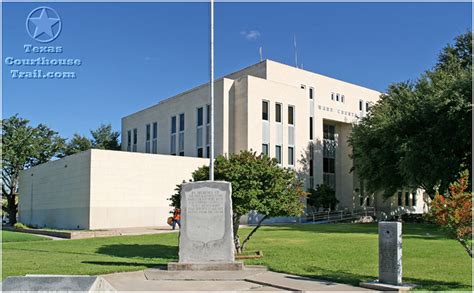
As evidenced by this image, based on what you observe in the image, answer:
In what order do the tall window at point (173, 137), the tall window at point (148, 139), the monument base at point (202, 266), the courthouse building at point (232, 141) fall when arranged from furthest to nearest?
the tall window at point (148, 139) < the tall window at point (173, 137) < the courthouse building at point (232, 141) < the monument base at point (202, 266)

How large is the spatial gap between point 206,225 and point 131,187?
2441 cm

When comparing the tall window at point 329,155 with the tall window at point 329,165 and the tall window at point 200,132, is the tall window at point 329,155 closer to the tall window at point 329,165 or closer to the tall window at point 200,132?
the tall window at point 329,165

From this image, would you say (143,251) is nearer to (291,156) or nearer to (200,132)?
(200,132)

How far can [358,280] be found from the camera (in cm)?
1101

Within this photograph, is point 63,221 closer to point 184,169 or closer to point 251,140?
point 184,169

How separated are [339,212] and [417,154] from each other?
17.5 m

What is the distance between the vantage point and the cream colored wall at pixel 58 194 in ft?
116

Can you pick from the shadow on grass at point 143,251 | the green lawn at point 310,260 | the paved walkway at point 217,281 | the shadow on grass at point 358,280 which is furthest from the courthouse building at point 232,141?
the shadow on grass at point 358,280

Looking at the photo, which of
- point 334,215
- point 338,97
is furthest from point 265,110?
point 334,215

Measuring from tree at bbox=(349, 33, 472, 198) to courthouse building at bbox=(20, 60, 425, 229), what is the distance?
7239mm

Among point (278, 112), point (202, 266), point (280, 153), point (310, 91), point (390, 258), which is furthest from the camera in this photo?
point (310, 91)

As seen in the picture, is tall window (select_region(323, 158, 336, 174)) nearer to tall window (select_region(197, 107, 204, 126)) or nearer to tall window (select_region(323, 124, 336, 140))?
tall window (select_region(323, 124, 336, 140))

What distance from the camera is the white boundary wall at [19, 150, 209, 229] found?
114 ft

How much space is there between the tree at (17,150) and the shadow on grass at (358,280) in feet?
159
